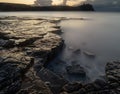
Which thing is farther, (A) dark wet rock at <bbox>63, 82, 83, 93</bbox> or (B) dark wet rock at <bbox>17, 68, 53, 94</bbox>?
(A) dark wet rock at <bbox>63, 82, 83, 93</bbox>

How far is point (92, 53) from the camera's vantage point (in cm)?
553

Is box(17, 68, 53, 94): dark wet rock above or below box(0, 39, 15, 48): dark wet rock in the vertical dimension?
below

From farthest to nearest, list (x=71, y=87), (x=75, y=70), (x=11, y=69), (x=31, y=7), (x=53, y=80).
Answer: (x=31, y=7) < (x=75, y=70) < (x=53, y=80) < (x=11, y=69) < (x=71, y=87)

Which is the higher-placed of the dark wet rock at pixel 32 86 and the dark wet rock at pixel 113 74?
the dark wet rock at pixel 32 86

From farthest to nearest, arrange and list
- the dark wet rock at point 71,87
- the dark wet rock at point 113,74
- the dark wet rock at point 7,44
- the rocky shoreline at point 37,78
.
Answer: the dark wet rock at point 7,44
the dark wet rock at point 113,74
the dark wet rock at point 71,87
the rocky shoreline at point 37,78

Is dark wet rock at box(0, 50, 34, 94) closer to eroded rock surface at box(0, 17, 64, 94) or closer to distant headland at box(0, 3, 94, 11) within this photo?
eroded rock surface at box(0, 17, 64, 94)

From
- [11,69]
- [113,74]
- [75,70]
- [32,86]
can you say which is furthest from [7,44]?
[113,74]

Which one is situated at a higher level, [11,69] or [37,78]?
[11,69]

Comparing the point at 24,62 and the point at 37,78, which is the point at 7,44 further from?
the point at 37,78

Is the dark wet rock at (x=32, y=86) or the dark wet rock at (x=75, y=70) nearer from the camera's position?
the dark wet rock at (x=32, y=86)

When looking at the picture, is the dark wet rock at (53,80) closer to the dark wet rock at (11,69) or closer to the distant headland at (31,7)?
the dark wet rock at (11,69)

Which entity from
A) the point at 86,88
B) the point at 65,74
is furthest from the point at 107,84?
the point at 65,74

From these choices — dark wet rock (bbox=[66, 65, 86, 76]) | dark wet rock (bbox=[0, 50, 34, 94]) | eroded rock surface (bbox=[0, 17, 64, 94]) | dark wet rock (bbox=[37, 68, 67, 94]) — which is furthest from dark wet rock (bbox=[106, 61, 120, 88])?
dark wet rock (bbox=[0, 50, 34, 94])

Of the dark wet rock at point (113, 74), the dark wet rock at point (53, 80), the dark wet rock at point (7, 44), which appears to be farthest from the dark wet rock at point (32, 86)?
the dark wet rock at point (7, 44)
